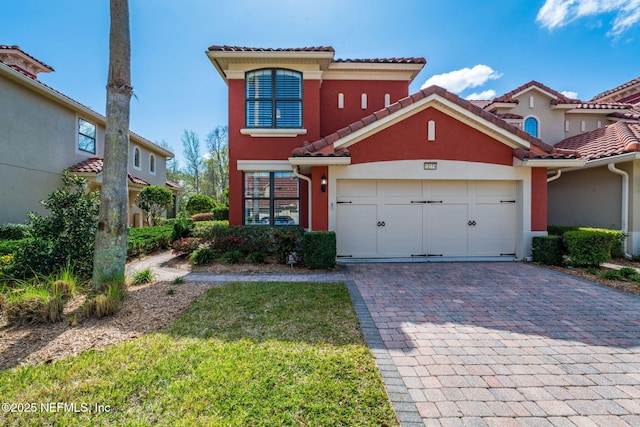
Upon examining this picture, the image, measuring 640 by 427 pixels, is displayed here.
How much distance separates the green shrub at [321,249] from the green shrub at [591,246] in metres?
7.09

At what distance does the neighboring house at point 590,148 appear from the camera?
916 cm

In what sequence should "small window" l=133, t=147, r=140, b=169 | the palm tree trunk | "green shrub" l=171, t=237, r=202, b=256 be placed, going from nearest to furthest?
the palm tree trunk → "green shrub" l=171, t=237, r=202, b=256 → "small window" l=133, t=147, r=140, b=169

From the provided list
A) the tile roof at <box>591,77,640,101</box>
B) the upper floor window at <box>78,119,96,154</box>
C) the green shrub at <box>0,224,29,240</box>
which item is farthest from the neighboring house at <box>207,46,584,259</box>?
the tile roof at <box>591,77,640,101</box>

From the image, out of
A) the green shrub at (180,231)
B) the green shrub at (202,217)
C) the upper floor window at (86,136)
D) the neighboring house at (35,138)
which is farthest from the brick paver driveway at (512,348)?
the green shrub at (202,217)

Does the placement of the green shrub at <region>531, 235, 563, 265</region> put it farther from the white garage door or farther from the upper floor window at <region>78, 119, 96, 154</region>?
the upper floor window at <region>78, 119, 96, 154</region>

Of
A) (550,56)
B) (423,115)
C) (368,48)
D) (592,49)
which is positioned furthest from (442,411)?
(592,49)

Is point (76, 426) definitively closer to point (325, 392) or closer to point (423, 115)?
point (325, 392)

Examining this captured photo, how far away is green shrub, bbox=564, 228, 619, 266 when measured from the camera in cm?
780

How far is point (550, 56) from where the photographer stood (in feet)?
43.2

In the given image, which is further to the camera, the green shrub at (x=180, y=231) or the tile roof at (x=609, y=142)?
the green shrub at (x=180, y=231)

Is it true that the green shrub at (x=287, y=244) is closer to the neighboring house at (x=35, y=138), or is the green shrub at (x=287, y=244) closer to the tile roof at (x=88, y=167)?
the neighboring house at (x=35, y=138)

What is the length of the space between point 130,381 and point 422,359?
11.1 ft

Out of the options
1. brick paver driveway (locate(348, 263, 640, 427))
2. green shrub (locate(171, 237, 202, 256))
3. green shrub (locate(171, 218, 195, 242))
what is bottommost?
brick paver driveway (locate(348, 263, 640, 427))

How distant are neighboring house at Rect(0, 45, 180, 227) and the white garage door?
480 inches
